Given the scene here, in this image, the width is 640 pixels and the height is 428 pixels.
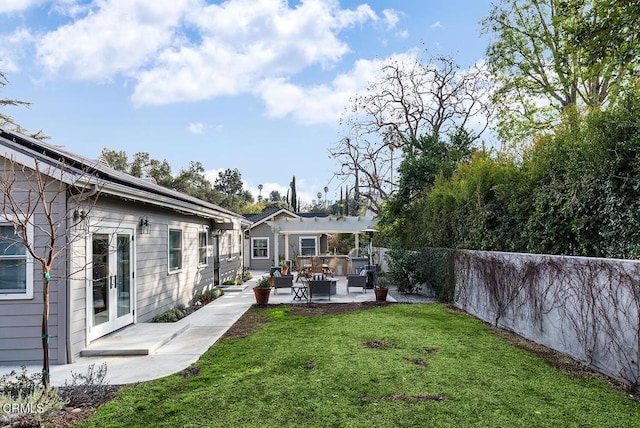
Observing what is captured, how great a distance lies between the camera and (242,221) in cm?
1767

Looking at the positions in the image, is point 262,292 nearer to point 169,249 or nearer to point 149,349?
point 169,249

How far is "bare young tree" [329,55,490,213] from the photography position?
22875 mm

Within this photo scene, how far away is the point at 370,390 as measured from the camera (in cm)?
476

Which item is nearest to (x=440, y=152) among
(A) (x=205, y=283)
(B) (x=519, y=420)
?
(A) (x=205, y=283)

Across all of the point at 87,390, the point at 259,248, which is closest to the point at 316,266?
the point at 259,248

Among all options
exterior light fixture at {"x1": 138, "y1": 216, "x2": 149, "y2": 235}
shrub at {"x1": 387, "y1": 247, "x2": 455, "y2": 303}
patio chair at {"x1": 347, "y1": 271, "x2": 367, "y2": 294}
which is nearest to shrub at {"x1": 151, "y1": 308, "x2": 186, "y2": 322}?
exterior light fixture at {"x1": 138, "y1": 216, "x2": 149, "y2": 235}

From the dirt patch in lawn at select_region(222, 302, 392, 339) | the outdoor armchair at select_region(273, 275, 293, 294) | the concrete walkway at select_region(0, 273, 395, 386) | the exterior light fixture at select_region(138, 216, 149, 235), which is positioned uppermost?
the exterior light fixture at select_region(138, 216, 149, 235)

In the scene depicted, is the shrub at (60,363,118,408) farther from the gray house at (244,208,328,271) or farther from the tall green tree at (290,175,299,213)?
the tall green tree at (290,175,299,213)

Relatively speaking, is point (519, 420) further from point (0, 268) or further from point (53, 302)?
point (0, 268)

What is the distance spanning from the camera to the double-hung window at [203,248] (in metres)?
12.9

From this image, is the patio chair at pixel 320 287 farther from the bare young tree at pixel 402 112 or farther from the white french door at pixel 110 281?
the bare young tree at pixel 402 112

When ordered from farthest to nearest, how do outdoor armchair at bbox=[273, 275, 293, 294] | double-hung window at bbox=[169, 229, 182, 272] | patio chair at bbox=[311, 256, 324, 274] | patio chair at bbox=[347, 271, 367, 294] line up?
patio chair at bbox=[311, 256, 324, 274] < patio chair at bbox=[347, 271, 367, 294] < outdoor armchair at bbox=[273, 275, 293, 294] < double-hung window at bbox=[169, 229, 182, 272]

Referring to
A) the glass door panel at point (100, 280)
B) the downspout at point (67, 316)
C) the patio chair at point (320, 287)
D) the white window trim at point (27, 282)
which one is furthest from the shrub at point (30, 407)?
the patio chair at point (320, 287)

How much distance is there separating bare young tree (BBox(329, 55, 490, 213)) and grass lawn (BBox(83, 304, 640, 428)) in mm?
16714
